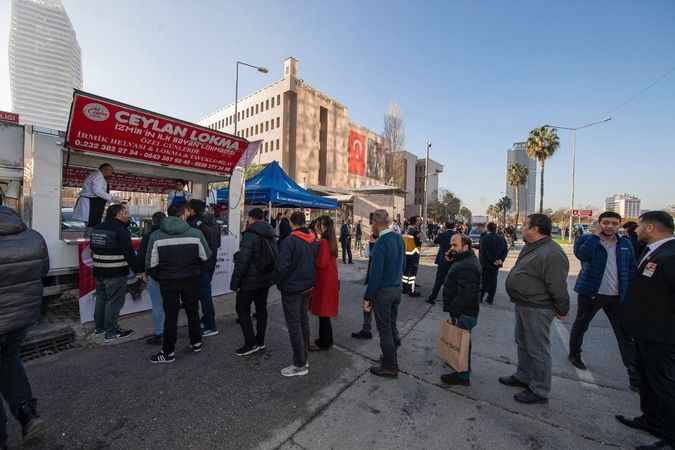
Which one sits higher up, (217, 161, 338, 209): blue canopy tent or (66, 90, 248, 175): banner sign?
(66, 90, 248, 175): banner sign

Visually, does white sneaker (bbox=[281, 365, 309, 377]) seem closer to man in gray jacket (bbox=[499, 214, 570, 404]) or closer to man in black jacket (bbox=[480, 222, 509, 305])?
man in gray jacket (bbox=[499, 214, 570, 404])

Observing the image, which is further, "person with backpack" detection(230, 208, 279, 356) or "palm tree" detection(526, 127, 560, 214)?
"palm tree" detection(526, 127, 560, 214)

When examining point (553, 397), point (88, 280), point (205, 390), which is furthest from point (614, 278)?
point (88, 280)

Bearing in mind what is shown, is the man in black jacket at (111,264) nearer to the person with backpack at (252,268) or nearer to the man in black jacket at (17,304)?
the person with backpack at (252,268)

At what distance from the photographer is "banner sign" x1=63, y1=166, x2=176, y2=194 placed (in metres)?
7.85

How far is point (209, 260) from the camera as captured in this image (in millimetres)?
4609

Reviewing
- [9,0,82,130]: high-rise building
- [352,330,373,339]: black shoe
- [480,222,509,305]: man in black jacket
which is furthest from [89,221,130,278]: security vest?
[9,0,82,130]: high-rise building

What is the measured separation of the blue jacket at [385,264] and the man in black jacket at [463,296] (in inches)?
24.9

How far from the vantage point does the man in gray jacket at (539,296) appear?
2.99 meters

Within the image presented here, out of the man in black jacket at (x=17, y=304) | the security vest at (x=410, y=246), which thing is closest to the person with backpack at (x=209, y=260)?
the man in black jacket at (x=17, y=304)

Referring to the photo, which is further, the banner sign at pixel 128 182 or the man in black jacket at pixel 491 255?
the banner sign at pixel 128 182

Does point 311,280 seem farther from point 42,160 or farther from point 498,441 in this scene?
point 42,160

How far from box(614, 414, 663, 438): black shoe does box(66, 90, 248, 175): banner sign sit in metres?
6.85

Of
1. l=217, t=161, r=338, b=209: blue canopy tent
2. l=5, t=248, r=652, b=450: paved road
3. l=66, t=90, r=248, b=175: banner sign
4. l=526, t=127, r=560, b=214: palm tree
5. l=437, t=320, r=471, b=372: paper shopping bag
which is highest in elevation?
l=526, t=127, r=560, b=214: palm tree
